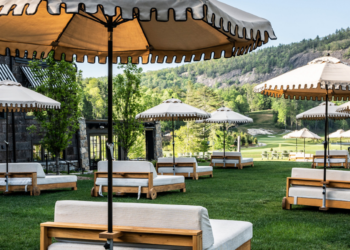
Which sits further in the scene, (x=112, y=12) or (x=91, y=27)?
(x=91, y=27)

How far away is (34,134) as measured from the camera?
1688cm

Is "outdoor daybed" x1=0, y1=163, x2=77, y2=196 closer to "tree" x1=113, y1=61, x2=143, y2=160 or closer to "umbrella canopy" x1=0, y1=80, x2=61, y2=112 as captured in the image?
"umbrella canopy" x1=0, y1=80, x2=61, y2=112

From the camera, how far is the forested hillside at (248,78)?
97.2m

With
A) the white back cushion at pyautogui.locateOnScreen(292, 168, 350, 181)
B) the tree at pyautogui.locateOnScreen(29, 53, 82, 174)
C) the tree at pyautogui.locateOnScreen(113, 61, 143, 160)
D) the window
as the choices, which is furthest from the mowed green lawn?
the window

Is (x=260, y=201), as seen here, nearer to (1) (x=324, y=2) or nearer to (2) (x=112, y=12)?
(2) (x=112, y=12)

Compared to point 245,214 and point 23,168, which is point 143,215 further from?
point 23,168

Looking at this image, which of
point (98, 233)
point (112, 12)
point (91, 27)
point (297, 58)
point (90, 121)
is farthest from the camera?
point (297, 58)

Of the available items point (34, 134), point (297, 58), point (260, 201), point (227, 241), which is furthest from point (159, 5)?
point (297, 58)

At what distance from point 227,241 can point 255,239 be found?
171 centimetres

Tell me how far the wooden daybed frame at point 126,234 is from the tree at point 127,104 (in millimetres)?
13639

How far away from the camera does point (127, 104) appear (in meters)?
17.1

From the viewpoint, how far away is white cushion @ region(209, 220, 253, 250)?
130 inches

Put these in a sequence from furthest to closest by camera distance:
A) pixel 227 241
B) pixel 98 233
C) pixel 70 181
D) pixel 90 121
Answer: pixel 90 121
pixel 70 181
pixel 227 241
pixel 98 233

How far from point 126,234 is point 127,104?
1424 centimetres
